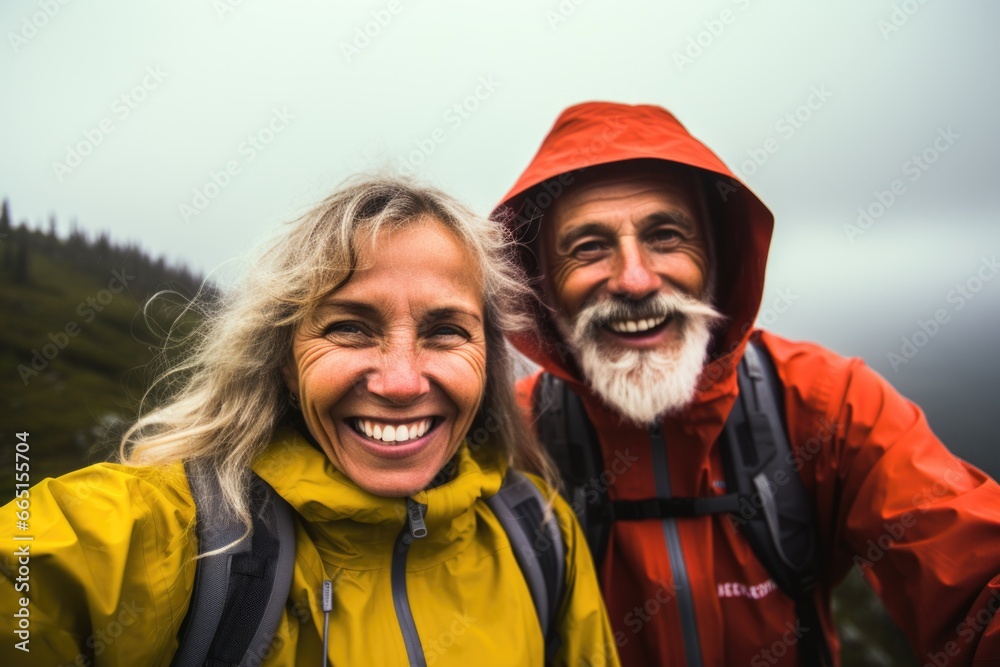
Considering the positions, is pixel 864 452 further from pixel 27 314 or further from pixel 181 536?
pixel 27 314

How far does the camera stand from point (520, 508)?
2506mm

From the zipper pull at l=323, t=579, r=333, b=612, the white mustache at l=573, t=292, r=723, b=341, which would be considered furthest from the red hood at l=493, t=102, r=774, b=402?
the zipper pull at l=323, t=579, r=333, b=612

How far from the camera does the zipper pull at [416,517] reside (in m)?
1.99

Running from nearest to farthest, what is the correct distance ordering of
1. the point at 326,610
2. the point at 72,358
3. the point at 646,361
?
the point at 326,610, the point at 646,361, the point at 72,358

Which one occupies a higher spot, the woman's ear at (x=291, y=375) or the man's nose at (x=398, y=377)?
the man's nose at (x=398, y=377)

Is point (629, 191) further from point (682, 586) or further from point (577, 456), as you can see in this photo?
point (682, 586)

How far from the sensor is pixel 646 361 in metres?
3.02

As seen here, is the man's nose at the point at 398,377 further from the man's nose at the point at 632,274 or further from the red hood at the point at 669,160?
the man's nose at the point at 632,274

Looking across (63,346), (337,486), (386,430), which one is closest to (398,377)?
(386,430)

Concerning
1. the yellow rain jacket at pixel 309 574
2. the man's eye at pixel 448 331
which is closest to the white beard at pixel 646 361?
the yellow rain jacket at pixel 309 574

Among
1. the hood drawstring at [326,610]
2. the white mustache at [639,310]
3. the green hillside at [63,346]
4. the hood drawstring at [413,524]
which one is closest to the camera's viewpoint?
the hood drawstring at [326,610]

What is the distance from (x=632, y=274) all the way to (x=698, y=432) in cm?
100

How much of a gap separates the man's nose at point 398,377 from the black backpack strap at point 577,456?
1.41m

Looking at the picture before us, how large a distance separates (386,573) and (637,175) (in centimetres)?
263
